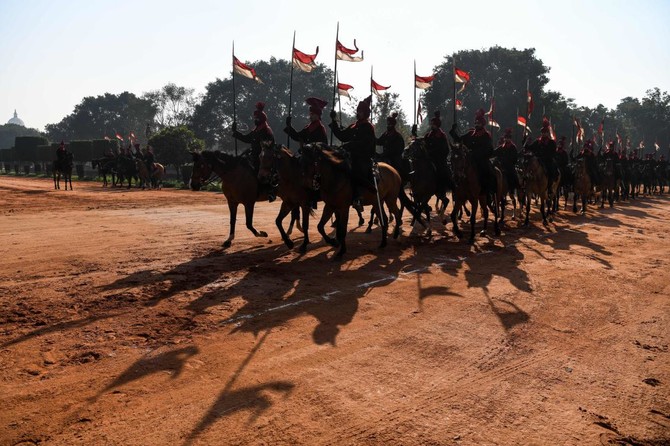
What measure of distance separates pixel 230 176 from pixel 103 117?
105 m

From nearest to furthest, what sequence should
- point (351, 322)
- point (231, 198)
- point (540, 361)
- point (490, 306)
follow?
point (540, 361) → point (351, 322) → point (490, 306) → point (231, 198)

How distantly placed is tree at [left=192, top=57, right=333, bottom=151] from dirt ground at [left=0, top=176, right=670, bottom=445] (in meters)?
65.1

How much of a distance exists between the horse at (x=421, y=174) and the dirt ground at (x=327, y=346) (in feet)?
9.36

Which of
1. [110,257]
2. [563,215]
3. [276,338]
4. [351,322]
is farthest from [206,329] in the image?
[563,215]

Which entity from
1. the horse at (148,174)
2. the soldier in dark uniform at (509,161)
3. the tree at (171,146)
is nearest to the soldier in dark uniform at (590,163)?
the soldier in dark uniform at (509,161)

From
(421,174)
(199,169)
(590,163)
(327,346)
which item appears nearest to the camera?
(327,346)

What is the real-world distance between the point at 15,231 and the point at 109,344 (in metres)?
9.76

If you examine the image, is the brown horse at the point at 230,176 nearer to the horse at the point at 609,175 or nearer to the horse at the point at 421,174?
the horse at the point at 421,174

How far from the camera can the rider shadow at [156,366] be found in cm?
467

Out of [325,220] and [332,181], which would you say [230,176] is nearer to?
[325,220]

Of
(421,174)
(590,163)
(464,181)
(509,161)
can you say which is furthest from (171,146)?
(464,181)

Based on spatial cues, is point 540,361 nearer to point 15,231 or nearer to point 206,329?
point 206,329

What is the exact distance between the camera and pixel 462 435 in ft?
12.7

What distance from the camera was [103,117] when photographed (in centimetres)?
10394
